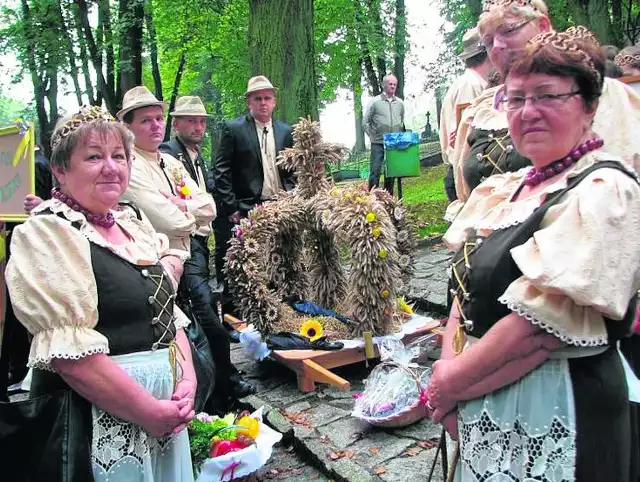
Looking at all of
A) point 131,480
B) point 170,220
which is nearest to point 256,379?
point 170,220

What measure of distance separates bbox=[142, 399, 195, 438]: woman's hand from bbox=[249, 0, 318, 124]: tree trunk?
4474mm

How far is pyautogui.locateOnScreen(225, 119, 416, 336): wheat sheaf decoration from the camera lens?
4.30 m

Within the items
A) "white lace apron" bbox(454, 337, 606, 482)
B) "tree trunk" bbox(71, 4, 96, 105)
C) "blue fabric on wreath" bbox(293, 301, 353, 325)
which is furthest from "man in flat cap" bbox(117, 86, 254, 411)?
"tree trunk" bbox(71, 4, 96, 105)

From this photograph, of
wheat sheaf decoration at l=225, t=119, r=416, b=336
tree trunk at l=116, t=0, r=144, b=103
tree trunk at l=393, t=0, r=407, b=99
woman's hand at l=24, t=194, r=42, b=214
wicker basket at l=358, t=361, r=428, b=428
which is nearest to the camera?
woman's hand at l=24, t=194, r=42, b=214

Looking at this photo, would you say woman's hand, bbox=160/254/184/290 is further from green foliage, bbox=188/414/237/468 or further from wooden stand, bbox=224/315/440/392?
wooden stand, bbox=224/315/440/392

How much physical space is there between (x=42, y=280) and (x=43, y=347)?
20cm

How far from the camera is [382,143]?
1064cm

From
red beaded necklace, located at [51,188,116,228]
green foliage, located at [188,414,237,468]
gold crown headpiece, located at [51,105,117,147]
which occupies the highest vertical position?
gold crown headpiece, located at [51,105,117,147]

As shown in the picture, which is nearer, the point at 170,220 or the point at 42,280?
the point at 42,280

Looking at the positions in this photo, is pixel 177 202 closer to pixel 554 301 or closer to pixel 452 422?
pixel 452 422

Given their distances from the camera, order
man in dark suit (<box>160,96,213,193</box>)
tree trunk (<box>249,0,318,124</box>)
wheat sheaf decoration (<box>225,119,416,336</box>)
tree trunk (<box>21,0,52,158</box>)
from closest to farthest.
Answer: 1. wheat sheaf decoration (<box>225,119,416,336</box>)
2. man in dark suit (<box>160,96,213,193</box>)
3. tree trunk (<box>249,0,318,124</box>)
4. tree trunk (<box>21,0,52,158</box>)

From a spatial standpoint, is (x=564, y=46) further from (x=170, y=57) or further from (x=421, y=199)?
(x=170, y=57)

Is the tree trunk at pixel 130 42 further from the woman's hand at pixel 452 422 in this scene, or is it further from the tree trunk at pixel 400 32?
the woman's hand at pixel 452 422

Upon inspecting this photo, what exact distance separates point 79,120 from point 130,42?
38.1 feet
